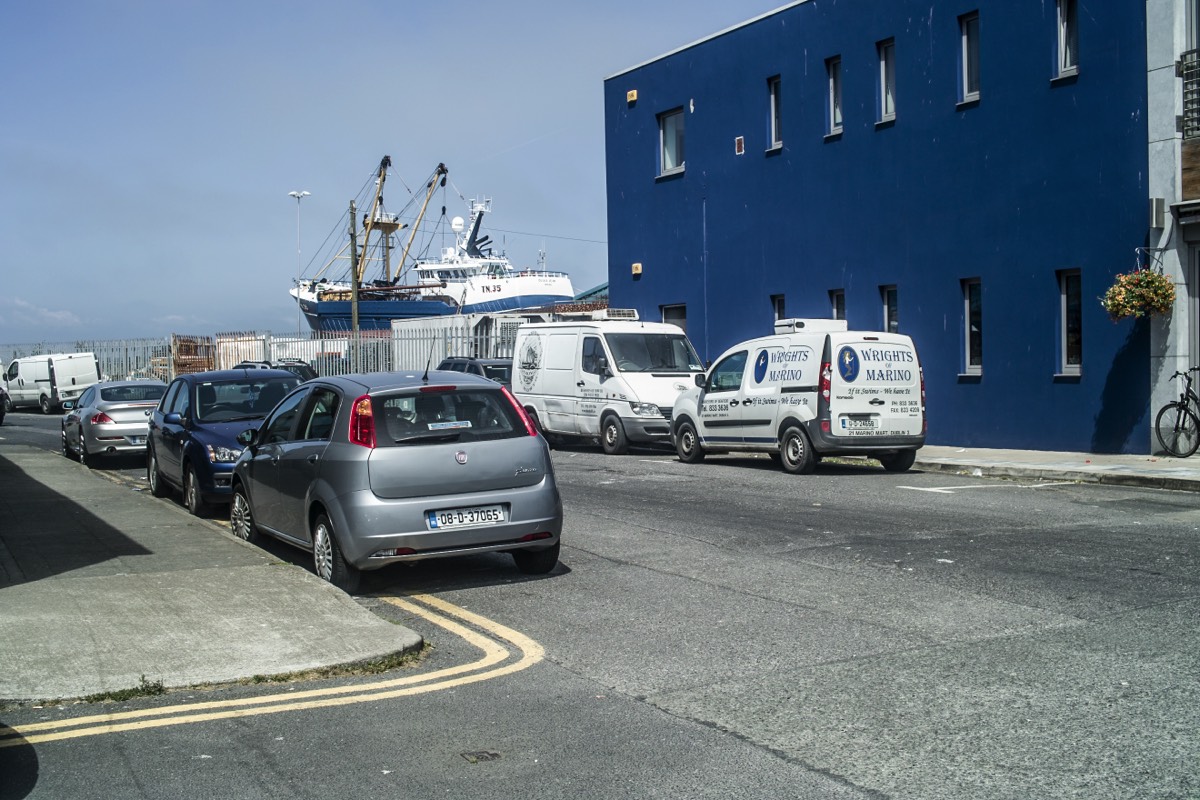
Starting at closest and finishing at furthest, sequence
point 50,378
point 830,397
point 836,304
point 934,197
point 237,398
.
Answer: point 237,398 < point 830,397 < point 934,197 < point 836,304 < point 50,378

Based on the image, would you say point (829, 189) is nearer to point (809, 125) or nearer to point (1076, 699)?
point (809, 125)

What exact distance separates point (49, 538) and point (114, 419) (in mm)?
9240

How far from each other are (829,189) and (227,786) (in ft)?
68.2

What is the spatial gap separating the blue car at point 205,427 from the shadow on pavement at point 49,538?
3.66 feet

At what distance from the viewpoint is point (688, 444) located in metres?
19.1

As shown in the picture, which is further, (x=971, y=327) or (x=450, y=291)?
(x=450, y=291)

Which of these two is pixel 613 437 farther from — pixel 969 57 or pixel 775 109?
pixel 969 57

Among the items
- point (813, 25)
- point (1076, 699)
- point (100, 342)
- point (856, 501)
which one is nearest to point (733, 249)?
point (813, 25)

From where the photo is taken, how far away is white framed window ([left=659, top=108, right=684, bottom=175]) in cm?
2864

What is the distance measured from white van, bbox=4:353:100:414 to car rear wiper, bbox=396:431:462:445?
1450 inches

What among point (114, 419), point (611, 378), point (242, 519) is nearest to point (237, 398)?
point (242, 519)

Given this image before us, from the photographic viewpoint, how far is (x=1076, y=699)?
5.70 metres

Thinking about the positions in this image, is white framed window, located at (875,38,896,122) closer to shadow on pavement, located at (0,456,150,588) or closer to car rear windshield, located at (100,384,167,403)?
car rear windshield, located at (100,384,167,403)

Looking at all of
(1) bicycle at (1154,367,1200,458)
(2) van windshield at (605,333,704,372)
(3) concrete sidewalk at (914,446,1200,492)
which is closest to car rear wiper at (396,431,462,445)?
(3) concrete sidewalk at (914,446,1200,492)
